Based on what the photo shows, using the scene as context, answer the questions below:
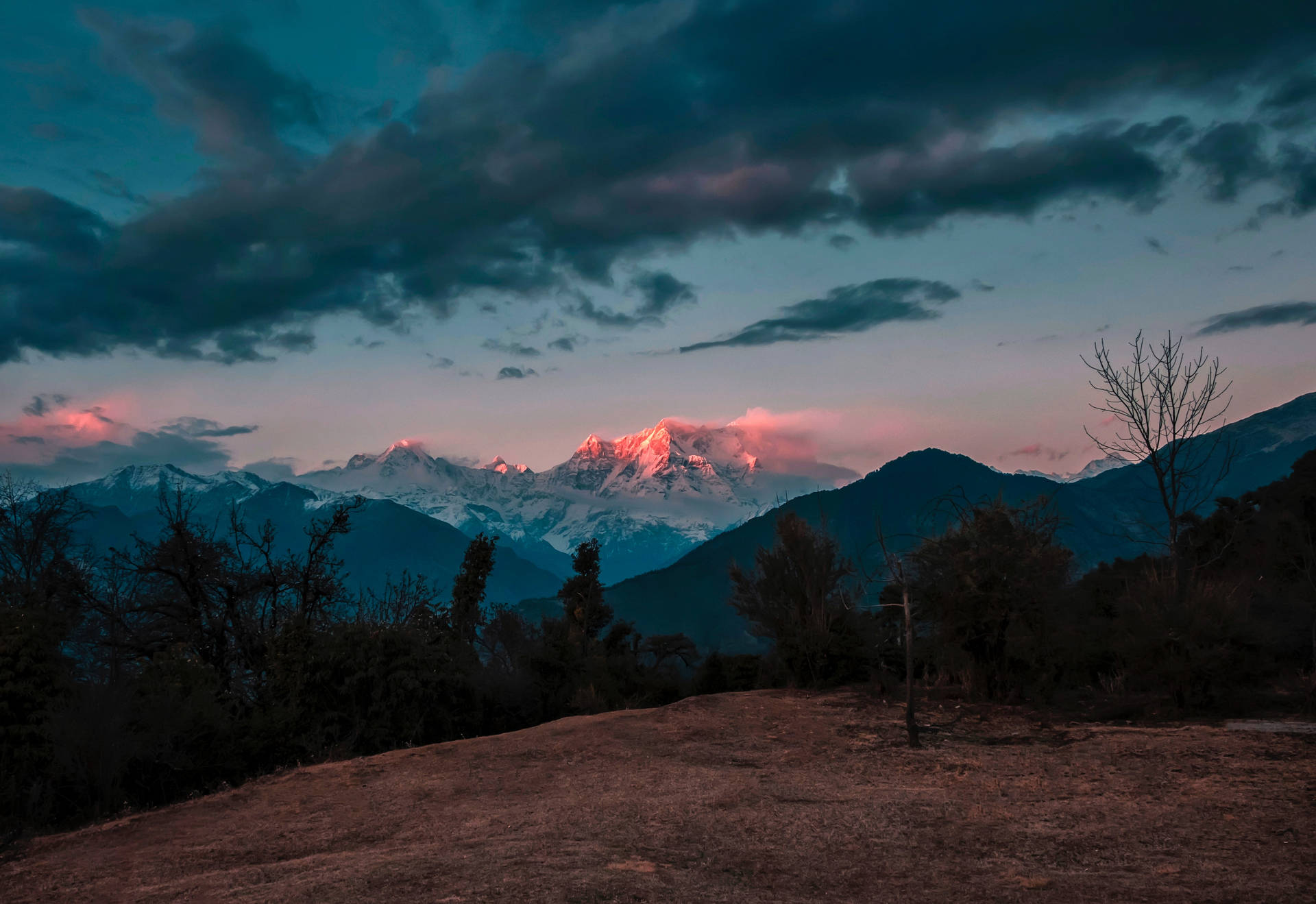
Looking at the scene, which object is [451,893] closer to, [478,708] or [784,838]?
[784,838]

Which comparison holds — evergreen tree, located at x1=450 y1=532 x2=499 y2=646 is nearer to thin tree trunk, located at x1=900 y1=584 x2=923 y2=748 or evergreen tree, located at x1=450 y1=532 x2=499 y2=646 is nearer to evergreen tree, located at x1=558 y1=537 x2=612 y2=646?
evergreen tree, located at x1=558 y1=537 x2=612 y2=646

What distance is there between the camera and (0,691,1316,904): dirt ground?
7184 mm

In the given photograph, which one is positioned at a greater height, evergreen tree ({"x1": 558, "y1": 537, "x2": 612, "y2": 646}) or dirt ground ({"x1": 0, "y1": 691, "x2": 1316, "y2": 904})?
evergreen tree ({"x1": 558, "y1": 537, "x2": 612, "y2": 646})

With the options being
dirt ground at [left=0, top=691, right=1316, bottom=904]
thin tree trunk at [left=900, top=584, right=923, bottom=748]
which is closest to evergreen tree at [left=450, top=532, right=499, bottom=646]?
dirt ground at [left=0, top=691, right=1316, bottom=904]

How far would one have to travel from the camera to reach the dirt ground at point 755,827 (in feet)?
23.6

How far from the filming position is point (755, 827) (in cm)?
935

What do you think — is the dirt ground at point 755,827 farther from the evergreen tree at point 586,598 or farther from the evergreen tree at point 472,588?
the evergreen tree at point 586,598

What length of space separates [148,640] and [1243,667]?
2640cm

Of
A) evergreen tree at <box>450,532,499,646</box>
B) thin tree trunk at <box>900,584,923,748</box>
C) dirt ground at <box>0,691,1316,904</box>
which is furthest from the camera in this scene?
evergreen tree at <box>450,532,499,646</box>

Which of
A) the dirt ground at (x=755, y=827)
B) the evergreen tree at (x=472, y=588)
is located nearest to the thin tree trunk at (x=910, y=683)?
the dirt ground at (x=755, y=827)

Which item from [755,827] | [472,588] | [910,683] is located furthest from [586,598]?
[755,827]

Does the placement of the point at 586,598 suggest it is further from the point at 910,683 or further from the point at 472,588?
the point at 910,683

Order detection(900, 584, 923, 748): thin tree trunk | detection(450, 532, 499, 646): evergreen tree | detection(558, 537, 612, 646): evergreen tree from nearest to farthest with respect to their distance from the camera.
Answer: detection(900, 584, 923, 748): thin tree trunk → detection(450, 532, 499, 646): evergreen tree → detection(558, 537, 612, 646): evergreen tree

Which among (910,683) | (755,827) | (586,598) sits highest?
(586,598)
